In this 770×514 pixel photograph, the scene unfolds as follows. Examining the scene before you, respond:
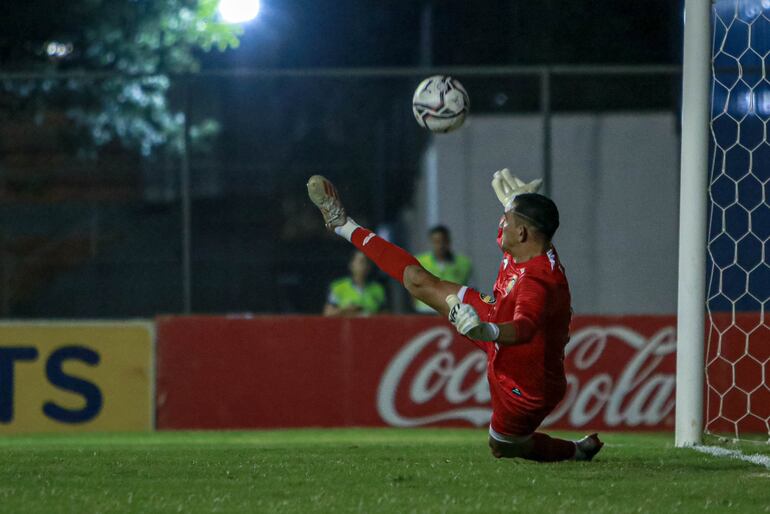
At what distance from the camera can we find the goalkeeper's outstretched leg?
7.23 meters

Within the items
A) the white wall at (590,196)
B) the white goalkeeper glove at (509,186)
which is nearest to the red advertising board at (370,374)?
the white goalkeeper glove at (509,186)

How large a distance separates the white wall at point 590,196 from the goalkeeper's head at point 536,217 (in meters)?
9.46

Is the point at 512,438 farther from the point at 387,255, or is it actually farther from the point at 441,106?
the point at 441,106

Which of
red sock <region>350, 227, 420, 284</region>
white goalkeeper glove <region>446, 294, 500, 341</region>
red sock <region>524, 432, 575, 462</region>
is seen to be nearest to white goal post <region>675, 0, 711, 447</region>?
red sock <region>524, 432, 575, 462</region>

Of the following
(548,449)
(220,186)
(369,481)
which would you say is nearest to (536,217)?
(548,449)

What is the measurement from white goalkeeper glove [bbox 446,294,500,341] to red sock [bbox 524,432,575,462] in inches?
46.5

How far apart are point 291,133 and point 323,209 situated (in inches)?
628

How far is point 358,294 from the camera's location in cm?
1260

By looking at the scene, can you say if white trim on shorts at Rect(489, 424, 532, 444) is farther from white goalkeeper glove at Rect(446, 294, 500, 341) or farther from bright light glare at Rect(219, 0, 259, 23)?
bright light glare at Rect(219, 0, 259, 23)

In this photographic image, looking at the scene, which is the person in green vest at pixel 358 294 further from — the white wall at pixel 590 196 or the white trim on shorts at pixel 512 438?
the white trim on shorts at pixel 512 438

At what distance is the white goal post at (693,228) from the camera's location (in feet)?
25.1

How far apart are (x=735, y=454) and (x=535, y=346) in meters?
1.37

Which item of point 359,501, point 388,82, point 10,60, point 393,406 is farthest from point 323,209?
point 388,82

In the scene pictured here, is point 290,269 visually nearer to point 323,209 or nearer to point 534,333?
point 323,209
